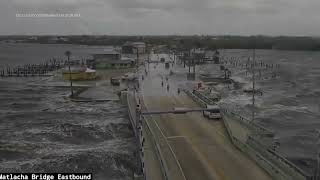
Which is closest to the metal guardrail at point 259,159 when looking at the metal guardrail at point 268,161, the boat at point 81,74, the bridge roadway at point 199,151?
the metal guardrail at point 268,161

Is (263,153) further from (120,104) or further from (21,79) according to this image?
(21,79)

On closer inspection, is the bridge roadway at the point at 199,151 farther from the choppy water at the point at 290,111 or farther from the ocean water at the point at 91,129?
the choppy water at the point at 290,111

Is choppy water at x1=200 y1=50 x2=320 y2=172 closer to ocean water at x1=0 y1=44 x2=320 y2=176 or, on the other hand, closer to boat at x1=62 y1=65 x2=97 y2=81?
ocean water at x1=0 y1=44 x2=320 y2=176

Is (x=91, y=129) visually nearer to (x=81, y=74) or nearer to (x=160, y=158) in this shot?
(x=160, y=158)

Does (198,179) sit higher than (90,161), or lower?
higher

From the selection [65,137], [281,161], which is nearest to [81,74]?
[65,137]

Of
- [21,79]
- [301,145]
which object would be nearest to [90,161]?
[301,145]

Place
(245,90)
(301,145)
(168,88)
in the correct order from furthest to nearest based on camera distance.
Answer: (245,90), (168,88), (301,145)

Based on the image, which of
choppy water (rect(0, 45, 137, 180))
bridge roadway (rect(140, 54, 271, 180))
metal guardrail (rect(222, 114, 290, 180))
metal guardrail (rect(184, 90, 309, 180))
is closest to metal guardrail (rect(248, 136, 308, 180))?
metal guardrail (rect(184, 90, 309, 180))
